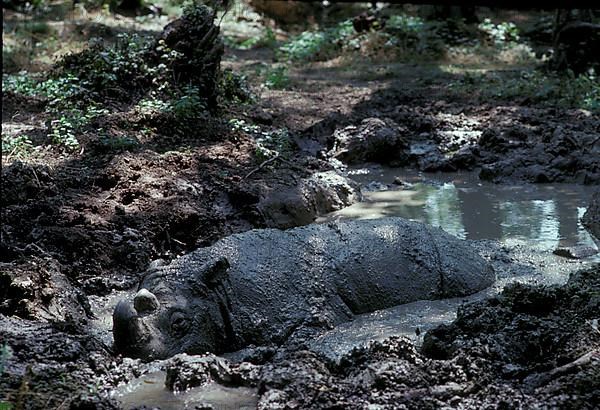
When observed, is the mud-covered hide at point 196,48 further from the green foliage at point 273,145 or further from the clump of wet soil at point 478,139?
the clump of wet soil at point 478,139

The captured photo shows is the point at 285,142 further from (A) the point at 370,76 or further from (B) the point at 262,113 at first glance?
(A) the point at 370,76

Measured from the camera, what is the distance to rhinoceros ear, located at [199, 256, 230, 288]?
4.93 m

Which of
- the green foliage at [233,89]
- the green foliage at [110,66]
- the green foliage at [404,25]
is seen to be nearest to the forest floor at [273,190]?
the green foliage at [233,89]

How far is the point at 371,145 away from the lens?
10727mm

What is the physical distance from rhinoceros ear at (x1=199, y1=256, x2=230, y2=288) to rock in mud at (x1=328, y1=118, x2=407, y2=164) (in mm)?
5867

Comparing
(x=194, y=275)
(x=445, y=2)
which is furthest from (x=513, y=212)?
(x=445, y=2)

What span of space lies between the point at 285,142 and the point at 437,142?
244 centimetres

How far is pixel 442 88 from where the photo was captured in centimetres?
1416

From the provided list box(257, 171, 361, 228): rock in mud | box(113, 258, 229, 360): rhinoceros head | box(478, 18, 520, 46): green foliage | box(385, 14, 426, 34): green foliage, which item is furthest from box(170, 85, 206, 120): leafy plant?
box(478, 18, 520, 46): green foliage

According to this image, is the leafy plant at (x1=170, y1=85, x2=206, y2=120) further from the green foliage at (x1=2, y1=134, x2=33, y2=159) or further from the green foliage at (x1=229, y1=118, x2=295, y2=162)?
the green foliage at (x1=2, y1=134, x2=33, y2=159)

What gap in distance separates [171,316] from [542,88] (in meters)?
10.2

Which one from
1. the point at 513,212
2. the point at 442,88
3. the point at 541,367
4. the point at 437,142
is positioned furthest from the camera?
the point at 442,88

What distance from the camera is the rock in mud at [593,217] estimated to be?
25.1ft

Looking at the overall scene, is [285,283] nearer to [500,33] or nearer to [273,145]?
[273,145]
